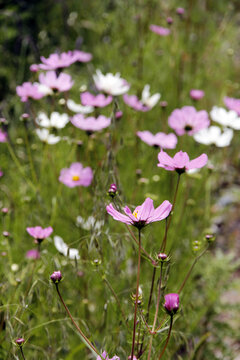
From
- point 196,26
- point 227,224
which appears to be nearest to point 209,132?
point 227,224

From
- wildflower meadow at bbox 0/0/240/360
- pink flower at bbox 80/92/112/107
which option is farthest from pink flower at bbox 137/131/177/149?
pink flower at bbox 80/92/112/107

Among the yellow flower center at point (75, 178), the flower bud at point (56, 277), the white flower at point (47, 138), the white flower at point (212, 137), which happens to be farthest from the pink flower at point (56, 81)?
the flower bud at point (56, 277)

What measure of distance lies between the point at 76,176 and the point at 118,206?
1.63 ft

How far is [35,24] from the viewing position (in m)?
2.39

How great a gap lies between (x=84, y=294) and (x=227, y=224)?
3.33ft

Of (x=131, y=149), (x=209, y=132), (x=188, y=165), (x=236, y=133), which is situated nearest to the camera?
(x=188, y=165)

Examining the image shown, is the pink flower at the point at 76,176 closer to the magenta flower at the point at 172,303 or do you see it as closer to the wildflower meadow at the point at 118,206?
the wildflower meadow at the point at 118,206

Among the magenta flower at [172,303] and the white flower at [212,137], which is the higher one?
the magenta flower at [172,303]

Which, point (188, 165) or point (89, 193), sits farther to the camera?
point (89, 193)

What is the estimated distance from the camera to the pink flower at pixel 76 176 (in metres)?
1.09

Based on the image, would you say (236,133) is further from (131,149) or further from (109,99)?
(109,99)

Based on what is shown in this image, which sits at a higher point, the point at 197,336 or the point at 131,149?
the point at 131,149

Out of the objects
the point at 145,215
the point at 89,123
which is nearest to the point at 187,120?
the point at 89,123

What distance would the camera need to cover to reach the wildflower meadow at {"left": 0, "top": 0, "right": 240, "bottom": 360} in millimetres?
689
